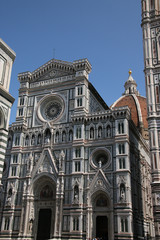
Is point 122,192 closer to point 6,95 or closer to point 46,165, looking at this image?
point 46,165

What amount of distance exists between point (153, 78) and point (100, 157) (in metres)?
11.5

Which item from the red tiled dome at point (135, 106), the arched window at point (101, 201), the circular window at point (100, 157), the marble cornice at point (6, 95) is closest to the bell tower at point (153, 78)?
the circular window at point (100, 157)

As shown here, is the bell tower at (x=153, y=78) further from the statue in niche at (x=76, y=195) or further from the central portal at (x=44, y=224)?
the central portal at (x=44, y=224)

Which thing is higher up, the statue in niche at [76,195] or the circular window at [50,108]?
the circular window at [50,108]

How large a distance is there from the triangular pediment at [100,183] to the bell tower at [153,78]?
15.7ft

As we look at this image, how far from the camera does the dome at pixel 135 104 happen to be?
6106cm

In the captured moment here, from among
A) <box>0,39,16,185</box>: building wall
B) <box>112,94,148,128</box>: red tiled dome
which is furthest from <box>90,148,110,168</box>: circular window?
<box>112,94,148,128</box>: red tiled dome

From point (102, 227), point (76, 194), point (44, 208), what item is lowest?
point (102, 227)

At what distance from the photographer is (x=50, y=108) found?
1501 inches

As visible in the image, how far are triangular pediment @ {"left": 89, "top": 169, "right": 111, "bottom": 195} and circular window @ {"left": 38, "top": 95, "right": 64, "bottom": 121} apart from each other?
985 centimetres

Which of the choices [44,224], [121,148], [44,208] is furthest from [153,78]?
[44,224]

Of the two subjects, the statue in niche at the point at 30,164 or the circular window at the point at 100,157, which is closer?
the circular window at the point at 100,157

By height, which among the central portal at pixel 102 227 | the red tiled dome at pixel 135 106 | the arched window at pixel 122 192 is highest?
the red tiled dome at pixel 135 106

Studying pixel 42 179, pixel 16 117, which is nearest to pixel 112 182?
pixel 42 179
